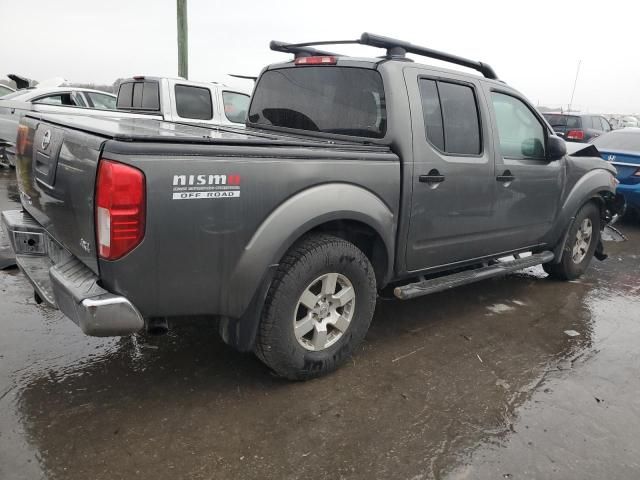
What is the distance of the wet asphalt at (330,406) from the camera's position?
7.66 feet

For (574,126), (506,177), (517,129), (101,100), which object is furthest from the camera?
(574,126)

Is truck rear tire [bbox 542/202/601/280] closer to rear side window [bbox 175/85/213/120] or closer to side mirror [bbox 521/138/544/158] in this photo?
side mirror [bbox 521/138/544/158]

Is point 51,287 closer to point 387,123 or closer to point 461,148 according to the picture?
point 387,123

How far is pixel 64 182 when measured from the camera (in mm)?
2508

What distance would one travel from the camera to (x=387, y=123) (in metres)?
3.27

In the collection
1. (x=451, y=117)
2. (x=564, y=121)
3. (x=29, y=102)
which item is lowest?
(x=564, y=121)

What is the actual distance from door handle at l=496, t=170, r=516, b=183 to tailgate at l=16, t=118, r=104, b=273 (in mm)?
2891

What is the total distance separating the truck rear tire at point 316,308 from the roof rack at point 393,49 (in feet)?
4.58

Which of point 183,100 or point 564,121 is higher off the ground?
point 183,100

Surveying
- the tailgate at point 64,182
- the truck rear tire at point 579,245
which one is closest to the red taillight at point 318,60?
the tailgate at point 64,182

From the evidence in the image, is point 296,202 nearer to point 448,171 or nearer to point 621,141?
point 448,171

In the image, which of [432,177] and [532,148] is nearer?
[432,177]

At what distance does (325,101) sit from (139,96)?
5084 millimetres

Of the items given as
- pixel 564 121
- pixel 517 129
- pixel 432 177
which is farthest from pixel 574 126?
pixel 432 177
